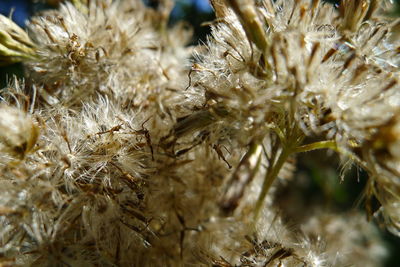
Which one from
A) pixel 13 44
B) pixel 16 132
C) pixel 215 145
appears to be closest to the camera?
pixel 16 132

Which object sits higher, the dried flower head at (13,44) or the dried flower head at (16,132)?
the dried flower head at (13,44)

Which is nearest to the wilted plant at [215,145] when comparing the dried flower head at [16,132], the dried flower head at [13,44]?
the dried flower head at [16,132]

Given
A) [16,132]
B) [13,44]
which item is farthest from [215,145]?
[13,44]

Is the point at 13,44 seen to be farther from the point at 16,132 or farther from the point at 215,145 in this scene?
the point at 215,145

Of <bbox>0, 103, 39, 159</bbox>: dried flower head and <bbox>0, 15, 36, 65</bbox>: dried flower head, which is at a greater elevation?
<bbox>0, 15, 36, 65</bbox>: dried flower head

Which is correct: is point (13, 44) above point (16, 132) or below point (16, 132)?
above

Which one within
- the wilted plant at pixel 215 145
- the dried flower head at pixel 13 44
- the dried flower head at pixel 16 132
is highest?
the dried flower head at pixel 13 44

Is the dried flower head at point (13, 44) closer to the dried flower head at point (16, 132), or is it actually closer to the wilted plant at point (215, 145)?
the wilted plant at point (215, 145)

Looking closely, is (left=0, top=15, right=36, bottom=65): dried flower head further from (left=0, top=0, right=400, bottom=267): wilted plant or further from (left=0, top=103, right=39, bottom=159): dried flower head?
(left=0, top=103, right=39, bottom=159): dried flower head

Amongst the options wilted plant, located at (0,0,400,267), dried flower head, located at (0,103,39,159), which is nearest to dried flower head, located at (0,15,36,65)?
wilted plant, located at (0,0,400,267)
